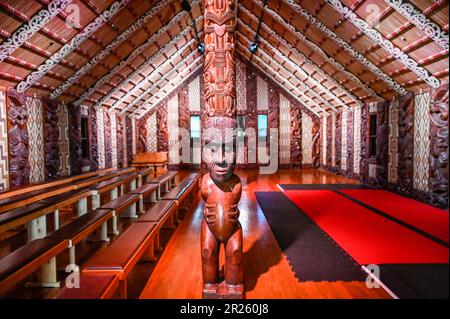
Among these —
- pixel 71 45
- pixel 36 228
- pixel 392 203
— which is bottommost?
pixel 392 203

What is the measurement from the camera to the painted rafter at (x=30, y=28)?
4117 mm

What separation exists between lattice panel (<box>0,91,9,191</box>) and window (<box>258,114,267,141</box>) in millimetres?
9305

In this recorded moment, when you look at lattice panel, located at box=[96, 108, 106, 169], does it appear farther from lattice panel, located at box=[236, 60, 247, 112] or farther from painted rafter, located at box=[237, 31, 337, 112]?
lattice panel, located at box=[236, 60, 247, 112]

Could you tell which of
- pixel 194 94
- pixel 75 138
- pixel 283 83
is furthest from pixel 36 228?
pixel 283 83

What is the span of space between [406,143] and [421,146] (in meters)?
0.63

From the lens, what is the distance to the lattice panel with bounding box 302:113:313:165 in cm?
1259

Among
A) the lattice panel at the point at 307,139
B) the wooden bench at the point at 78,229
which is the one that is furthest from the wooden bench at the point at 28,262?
the lattice panel at the point at 307,139

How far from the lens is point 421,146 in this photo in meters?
5.54

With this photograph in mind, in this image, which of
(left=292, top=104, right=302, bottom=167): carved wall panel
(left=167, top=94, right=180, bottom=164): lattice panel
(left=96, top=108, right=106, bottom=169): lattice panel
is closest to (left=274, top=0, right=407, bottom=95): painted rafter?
(left=96, top=108, right=106, bottom=169): lattice panel

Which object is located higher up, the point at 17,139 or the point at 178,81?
the point at 178,81

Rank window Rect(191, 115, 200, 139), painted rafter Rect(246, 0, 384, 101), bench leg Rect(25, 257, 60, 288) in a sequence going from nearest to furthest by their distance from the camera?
1. bench leg Rect(25, 257, 60, 288)
2. painted rafter Rect(246, 0, 384, 101)
3. window Rect(191, 115, 200, 139)

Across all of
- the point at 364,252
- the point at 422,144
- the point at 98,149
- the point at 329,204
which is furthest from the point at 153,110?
the point at 364,252

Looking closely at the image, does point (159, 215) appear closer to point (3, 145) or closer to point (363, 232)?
point (363, 232)
